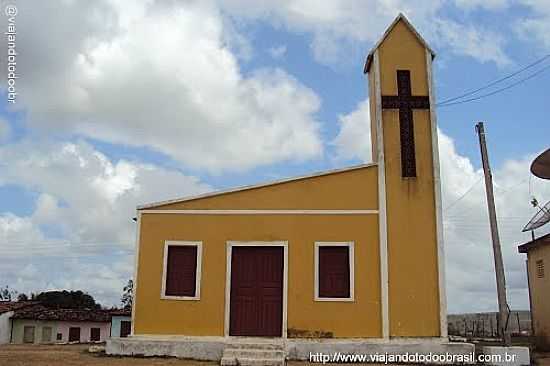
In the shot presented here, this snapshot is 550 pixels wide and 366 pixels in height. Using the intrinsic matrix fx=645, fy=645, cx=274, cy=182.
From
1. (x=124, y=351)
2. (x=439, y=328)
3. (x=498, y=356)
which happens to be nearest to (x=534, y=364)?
(x=498, y=356)

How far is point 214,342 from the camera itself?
16.7m

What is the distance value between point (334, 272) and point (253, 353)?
3.11 meters

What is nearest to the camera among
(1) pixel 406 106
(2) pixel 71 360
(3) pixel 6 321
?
(2) pixel 71 360

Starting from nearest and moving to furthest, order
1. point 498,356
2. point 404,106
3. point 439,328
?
1. point 498,356
2. point 439,328
3. point 404,106

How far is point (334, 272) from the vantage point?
1730cm

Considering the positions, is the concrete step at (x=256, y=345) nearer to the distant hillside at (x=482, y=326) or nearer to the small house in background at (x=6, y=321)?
the distant hillside at (x=482, y=326)

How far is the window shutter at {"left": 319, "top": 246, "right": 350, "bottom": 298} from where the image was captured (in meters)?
17.2

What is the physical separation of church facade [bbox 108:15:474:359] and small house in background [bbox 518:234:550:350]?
283 inches

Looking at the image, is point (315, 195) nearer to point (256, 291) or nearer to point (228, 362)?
point (256, 291)

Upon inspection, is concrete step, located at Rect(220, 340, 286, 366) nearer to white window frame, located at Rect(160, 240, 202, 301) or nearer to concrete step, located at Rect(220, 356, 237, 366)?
concrete step, located at Rect(220, 356, 237, 366)

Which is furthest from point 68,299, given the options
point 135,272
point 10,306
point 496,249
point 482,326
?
point 496,249

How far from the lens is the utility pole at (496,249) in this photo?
647 inches

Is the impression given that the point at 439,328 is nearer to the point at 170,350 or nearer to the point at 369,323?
the point at 369,323

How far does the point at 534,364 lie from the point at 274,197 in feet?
25.9
